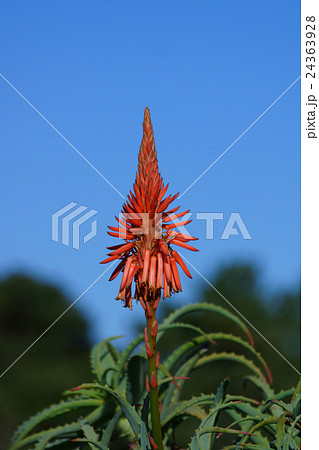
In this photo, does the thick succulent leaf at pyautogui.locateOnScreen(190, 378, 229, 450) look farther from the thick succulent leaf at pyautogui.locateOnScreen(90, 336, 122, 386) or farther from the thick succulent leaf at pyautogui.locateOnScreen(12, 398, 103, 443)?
the thick succulent leaf at pyautogui.locateOnScreen(90, 336, 122, 386)

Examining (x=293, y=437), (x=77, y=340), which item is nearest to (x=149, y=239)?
(x=293, y=437)

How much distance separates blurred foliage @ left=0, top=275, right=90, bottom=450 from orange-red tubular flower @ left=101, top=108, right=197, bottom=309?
809 cm

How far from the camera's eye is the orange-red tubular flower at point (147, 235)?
2076 mm

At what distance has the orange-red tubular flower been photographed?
208 cm

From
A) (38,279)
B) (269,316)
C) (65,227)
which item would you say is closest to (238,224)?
(65,227)

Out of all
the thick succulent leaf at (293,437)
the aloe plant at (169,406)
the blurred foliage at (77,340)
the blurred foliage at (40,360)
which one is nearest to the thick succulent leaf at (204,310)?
the aloe plant at (169,406)

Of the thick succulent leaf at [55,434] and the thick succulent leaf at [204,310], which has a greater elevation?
the thick succulent leaf at [204,310]

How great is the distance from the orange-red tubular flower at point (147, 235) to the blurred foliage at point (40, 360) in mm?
8088

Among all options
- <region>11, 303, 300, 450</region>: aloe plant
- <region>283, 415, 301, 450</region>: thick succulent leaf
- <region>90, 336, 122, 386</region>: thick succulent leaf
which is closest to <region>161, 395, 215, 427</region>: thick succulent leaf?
<region>11, 303, 300, 450</region>: aloe plant

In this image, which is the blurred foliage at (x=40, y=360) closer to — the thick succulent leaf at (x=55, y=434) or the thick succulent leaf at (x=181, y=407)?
the thick succulent leaf at (x=55, y=434)

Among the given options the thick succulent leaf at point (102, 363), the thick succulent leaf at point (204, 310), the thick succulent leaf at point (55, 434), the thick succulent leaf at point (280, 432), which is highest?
the thick succulent leaf at point (204, 310)

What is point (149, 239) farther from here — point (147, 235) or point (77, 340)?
point (77, 340)

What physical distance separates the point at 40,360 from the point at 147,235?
9.32m
